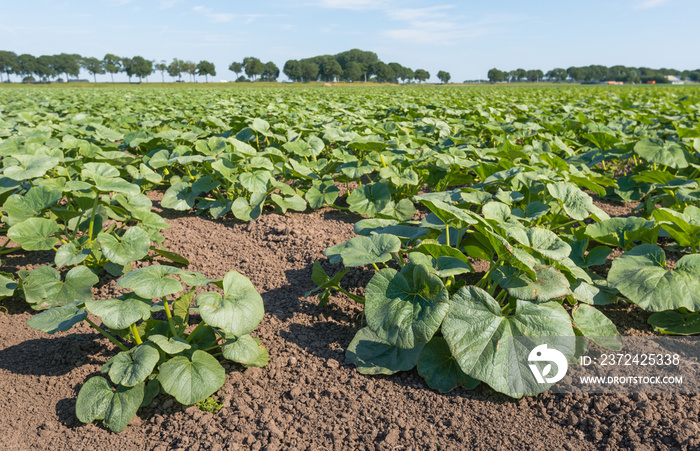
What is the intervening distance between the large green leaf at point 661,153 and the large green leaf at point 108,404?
462 centimetres

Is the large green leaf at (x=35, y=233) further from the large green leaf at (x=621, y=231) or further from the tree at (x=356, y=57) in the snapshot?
the tree at (x=356, y=57)

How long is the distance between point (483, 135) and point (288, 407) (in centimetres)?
626

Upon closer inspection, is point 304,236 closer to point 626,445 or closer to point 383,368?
point 383,368

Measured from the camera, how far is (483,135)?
7062 mm

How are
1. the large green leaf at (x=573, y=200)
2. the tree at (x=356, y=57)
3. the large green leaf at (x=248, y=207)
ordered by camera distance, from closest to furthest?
the large green leaf at (x=573, y=200)
the large green leaf at (x=248, y=207)
the tree at (x=356, y=57)

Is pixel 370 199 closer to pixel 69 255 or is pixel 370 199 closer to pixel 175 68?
pixel 69 255

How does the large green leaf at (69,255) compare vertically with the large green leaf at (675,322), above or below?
above

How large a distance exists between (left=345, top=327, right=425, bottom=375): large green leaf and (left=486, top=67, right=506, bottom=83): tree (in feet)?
398

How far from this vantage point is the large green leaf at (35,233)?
269 centimetres

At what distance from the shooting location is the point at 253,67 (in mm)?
113562

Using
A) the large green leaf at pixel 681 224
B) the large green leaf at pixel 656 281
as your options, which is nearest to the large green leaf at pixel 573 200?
the large green leaf at pixel 681 224

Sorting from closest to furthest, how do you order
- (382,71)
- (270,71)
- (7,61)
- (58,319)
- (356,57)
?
(58,319), (7,61), (382,71), (270,71), (356,57)

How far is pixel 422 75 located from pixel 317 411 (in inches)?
4549

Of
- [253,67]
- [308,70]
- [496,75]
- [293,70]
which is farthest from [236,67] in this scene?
[496,75]
